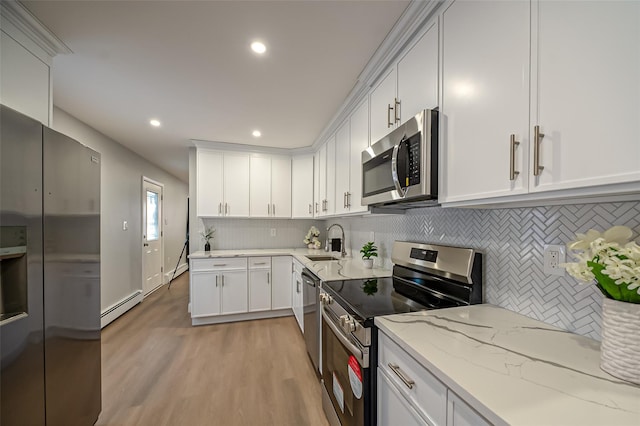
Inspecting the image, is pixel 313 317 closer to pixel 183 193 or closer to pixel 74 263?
pixel 74 263

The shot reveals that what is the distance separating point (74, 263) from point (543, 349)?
2.16 m

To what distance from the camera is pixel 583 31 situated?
66cm

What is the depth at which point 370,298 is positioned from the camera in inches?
55.0

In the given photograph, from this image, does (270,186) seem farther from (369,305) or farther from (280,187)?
(369,305)

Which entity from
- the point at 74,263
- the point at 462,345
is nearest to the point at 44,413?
the point at 74,263

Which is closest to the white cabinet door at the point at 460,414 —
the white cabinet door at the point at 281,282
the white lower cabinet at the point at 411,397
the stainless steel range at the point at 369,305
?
the white lower cabinet at the point at 411,397

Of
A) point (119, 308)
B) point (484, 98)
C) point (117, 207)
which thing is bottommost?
point (119, 308)

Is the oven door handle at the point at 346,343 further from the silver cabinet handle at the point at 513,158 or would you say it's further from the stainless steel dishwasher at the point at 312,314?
the silver cabinet handle at the point at 513,158

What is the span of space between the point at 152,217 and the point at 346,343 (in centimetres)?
501

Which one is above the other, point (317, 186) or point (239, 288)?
point (317, 186)

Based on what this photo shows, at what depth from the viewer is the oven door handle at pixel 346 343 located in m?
1.12

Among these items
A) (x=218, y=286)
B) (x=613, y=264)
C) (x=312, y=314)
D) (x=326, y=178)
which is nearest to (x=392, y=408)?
(x=613, y=264)

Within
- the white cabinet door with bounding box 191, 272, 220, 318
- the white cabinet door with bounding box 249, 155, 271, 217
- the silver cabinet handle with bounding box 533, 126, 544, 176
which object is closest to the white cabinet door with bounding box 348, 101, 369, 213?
the silver cabinet handle with bounding box 533, 126, 544, 176

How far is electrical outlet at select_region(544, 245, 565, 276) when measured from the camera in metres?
0.98
